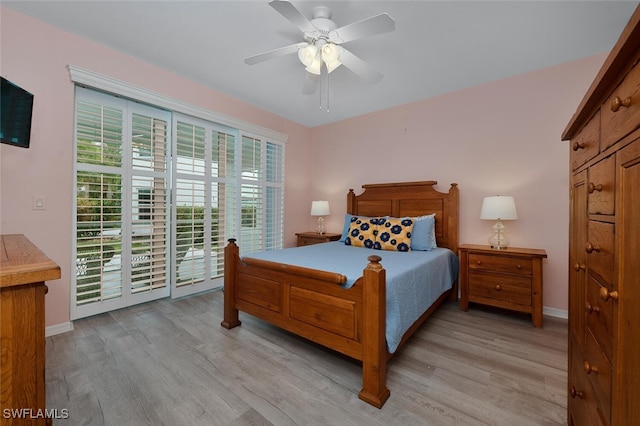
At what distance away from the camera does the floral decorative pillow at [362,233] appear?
3223 mm

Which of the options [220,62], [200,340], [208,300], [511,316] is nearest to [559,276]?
[511,316]

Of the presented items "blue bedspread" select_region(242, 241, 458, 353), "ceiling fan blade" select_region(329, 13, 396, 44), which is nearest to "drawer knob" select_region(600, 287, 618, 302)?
"blue bedspread" select_region(242, 241, 458, 353)

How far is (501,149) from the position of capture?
305cm

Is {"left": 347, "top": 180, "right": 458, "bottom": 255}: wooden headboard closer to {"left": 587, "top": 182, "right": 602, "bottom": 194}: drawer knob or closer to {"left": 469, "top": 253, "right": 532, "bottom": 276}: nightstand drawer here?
{"left": 469, "top": 253, "right": 532, "bottom": 276}: nightstand drawer

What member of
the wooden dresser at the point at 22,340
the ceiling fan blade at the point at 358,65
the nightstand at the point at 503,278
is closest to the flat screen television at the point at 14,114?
the wooden dresser at the point at 22,340

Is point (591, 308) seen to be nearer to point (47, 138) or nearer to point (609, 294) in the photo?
point (609, 294)

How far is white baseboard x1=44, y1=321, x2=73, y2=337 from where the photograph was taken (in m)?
2.26

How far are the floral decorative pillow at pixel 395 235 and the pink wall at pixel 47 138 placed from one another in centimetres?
308

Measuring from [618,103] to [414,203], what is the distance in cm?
287

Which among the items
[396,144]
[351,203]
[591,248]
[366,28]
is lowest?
[591,248]

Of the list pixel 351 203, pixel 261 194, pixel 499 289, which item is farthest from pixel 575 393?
pixel 261 194

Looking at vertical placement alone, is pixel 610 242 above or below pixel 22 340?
above

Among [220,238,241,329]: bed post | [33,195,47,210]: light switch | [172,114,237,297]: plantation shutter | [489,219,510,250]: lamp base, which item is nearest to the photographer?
[33,195,47,210]: light switch

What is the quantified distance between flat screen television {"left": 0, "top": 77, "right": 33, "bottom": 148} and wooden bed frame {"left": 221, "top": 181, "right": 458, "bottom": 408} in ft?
5.20
